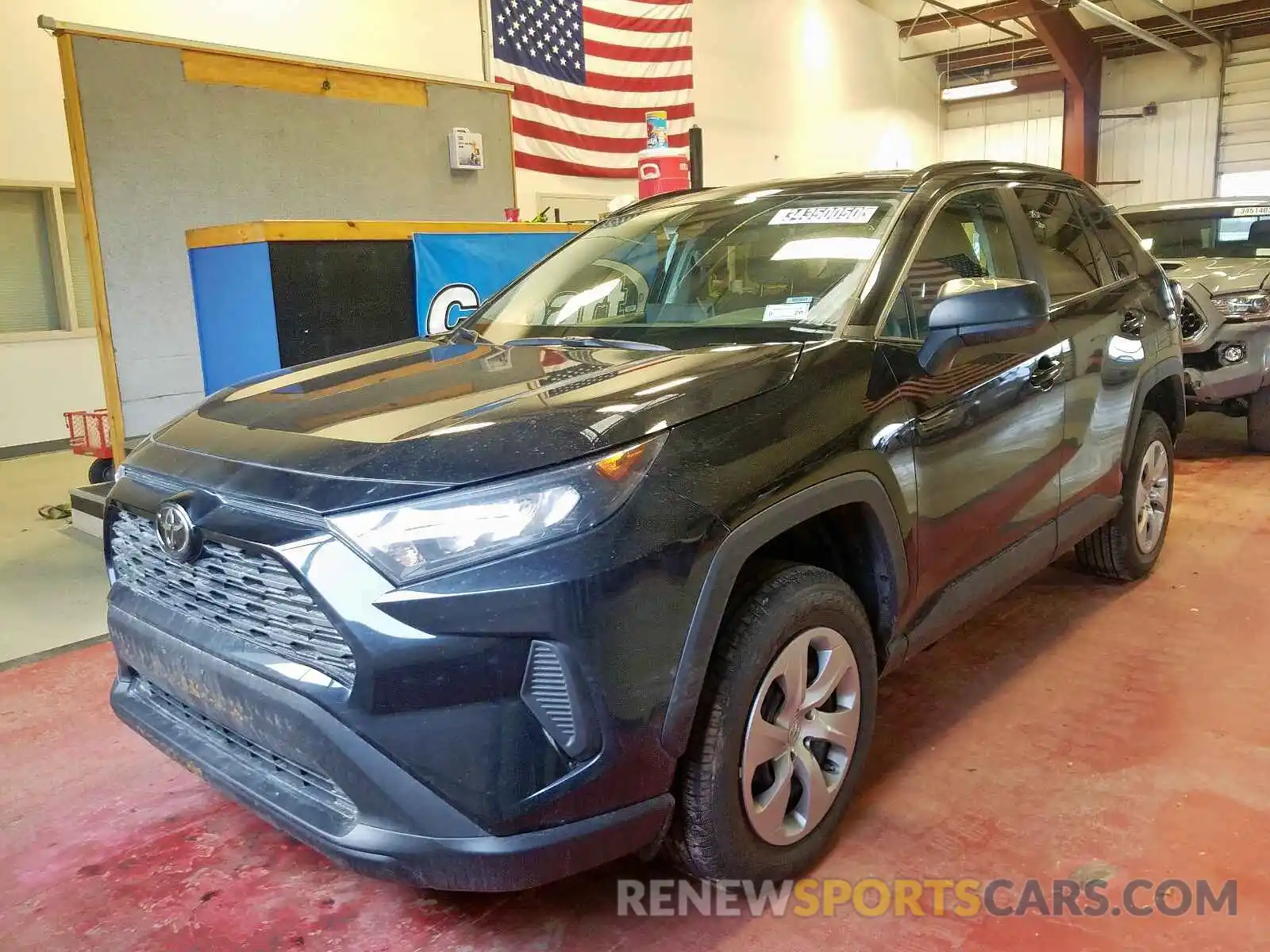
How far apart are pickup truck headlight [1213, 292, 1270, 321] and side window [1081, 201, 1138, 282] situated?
2864 mm

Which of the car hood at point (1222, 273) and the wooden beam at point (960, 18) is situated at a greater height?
the wooden beam at point (960, 18)

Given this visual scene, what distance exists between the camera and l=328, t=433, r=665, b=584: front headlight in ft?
5.06

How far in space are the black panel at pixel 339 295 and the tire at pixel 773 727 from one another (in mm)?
2979

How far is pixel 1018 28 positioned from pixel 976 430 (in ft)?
56.9

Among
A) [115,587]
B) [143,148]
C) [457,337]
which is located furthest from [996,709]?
[143,148]

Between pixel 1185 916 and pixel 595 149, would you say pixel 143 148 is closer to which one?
pixel 1185 916

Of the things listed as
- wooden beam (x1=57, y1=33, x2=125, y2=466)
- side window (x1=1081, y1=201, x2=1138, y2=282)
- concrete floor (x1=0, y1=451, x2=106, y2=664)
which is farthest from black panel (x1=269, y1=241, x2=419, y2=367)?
side window (x1=1081, y1=201, x2=1138, y2=282)

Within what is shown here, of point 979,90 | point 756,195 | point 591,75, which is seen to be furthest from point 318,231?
point 979,90

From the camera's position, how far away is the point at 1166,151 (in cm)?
1703

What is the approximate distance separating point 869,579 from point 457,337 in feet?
4.60

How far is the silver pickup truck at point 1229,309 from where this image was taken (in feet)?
19.4

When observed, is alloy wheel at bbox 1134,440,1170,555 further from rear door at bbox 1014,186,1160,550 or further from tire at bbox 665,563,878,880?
tire at bbox 665,563,878,880

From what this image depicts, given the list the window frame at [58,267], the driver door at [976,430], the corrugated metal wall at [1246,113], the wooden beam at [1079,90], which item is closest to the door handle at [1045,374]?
the driver door at [976,430]

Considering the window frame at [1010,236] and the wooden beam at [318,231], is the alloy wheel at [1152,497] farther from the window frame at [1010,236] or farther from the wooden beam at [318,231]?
the wooden beam at [318,231]
